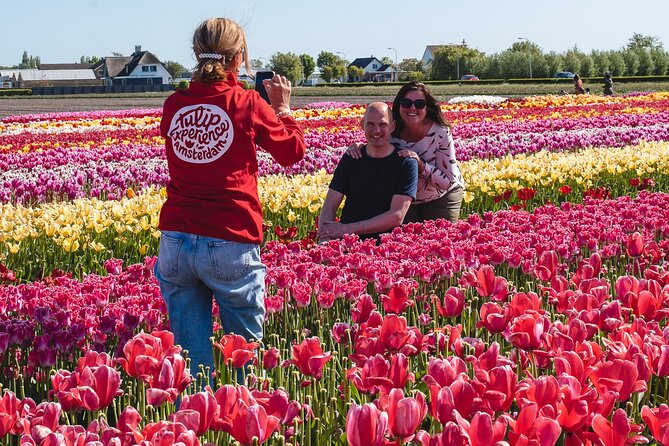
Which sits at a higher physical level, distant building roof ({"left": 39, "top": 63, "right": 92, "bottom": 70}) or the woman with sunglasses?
distant building roof ({"left": 39, "top": 63, "right": 92, "bottom": 70})

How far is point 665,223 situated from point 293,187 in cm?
409

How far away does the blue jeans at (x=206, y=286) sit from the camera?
12.0 ft

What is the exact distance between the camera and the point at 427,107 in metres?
7.07

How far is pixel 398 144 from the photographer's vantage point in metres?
6.91

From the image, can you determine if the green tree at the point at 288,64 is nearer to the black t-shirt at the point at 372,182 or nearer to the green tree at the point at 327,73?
the green tree at the point at 327,73

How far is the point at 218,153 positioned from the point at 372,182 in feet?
9.62

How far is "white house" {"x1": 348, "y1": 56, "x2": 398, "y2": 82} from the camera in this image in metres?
146

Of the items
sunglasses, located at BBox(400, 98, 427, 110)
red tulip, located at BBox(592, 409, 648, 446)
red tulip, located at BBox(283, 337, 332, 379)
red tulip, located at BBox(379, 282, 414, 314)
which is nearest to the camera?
red tulip, located at BBox(592, 409, 648, 446)

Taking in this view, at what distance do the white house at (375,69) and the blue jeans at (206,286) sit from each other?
141 metres

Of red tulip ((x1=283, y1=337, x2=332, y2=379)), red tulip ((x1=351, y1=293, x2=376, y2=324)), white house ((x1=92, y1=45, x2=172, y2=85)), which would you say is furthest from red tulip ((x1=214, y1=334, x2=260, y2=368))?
white house ((x1=92, y1=45, x2=172, y2=85))

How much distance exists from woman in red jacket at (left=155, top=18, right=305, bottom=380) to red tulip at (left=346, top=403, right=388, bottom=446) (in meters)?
1.84

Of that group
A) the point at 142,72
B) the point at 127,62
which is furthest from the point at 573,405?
the point at 127,62

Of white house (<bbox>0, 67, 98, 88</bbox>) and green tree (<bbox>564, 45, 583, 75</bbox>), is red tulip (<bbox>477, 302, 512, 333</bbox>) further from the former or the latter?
white house (<bbox>0, 67, 98, 88</bbox>)

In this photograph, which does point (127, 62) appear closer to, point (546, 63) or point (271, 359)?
point (546, 63)
